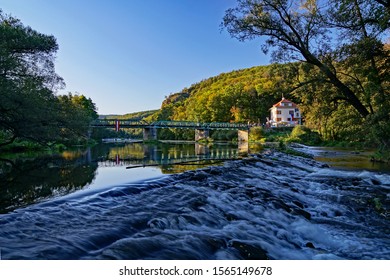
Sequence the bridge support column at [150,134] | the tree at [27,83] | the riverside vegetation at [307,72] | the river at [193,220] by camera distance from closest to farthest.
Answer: the river at [193,220] → the riverside vegetation at [307,72] → the tree at [27,83] → the bridge support column at [150,134]

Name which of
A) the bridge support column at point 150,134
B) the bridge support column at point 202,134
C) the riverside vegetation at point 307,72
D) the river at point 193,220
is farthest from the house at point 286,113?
the river at point 193,220

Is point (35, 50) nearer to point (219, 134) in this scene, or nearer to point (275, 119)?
point (219, 134)

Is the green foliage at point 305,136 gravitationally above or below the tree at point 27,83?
below

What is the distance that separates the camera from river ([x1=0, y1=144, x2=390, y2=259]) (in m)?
4.98

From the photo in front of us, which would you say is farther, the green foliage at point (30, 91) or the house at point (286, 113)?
the house at point (286, 113)

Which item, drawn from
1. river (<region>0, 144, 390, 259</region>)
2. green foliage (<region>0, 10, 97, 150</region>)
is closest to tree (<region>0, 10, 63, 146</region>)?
green foliage (<region>0, 10, 97, 150</region>)

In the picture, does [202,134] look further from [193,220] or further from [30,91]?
[193,220]

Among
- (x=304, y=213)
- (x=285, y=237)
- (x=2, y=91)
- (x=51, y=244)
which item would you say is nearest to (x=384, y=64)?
(x=304, y=213)

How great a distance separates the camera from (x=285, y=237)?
601 centimetres

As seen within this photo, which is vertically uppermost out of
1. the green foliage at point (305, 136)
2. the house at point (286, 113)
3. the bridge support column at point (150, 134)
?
the house at point (286, 113)

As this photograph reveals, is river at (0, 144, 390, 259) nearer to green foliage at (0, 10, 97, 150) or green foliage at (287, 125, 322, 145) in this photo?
green foliage at (0, 10, 97, 150)

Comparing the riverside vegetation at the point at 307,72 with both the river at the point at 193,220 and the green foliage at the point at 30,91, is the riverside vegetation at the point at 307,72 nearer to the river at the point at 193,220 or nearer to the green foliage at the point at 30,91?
the green foliage at the point at 30,91

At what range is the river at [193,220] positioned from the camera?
498cm

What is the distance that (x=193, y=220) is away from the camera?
6.55m
